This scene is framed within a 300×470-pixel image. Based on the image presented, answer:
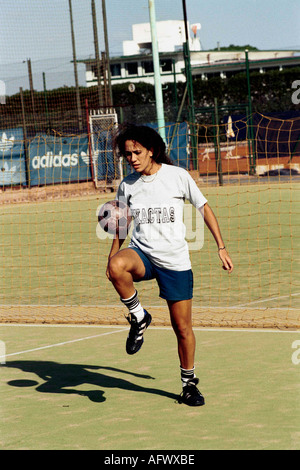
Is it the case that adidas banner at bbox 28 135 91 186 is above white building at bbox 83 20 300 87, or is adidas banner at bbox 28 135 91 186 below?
below

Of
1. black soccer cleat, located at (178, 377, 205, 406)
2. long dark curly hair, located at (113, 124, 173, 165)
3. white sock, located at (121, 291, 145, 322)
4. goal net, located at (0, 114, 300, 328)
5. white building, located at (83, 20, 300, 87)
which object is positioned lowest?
goal net, located at (0, 114, 300, 328)

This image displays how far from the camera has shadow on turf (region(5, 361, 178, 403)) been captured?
→ 557 cm

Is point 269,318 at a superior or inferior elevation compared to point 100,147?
inferior

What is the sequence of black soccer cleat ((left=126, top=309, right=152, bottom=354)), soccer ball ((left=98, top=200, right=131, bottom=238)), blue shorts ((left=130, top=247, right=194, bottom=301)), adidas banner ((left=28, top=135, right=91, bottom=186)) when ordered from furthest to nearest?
adidas banner ((left=28, top=135, right=91, bottom=186)), soccer ball ((left=98, top=200, right=131, bottom=238)), black soccer cleat ((left=126, top=309, right=152, bottom=354)), blue shorts ((left=130, top=247, right=194, bottom=301))

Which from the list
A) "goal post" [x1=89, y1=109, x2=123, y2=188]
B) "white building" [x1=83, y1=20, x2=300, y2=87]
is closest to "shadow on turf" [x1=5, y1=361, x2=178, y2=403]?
"goal post" [x1=89, y1=109, x2=123, y2=188]

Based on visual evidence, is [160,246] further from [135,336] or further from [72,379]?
[72,379]

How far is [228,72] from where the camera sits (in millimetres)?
68688

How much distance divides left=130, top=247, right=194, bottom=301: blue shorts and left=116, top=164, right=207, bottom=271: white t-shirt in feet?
0.12

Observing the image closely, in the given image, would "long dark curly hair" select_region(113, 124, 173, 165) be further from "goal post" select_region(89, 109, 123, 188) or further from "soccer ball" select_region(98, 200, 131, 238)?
"goal post" select_region(89, 109, 123, 188)

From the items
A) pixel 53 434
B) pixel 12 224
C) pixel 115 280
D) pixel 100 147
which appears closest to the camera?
pixel 53 434

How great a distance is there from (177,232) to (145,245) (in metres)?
0.24

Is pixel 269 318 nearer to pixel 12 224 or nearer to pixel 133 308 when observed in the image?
pixel 133 308

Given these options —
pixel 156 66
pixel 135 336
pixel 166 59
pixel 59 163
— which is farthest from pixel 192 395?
pixel 166 59
